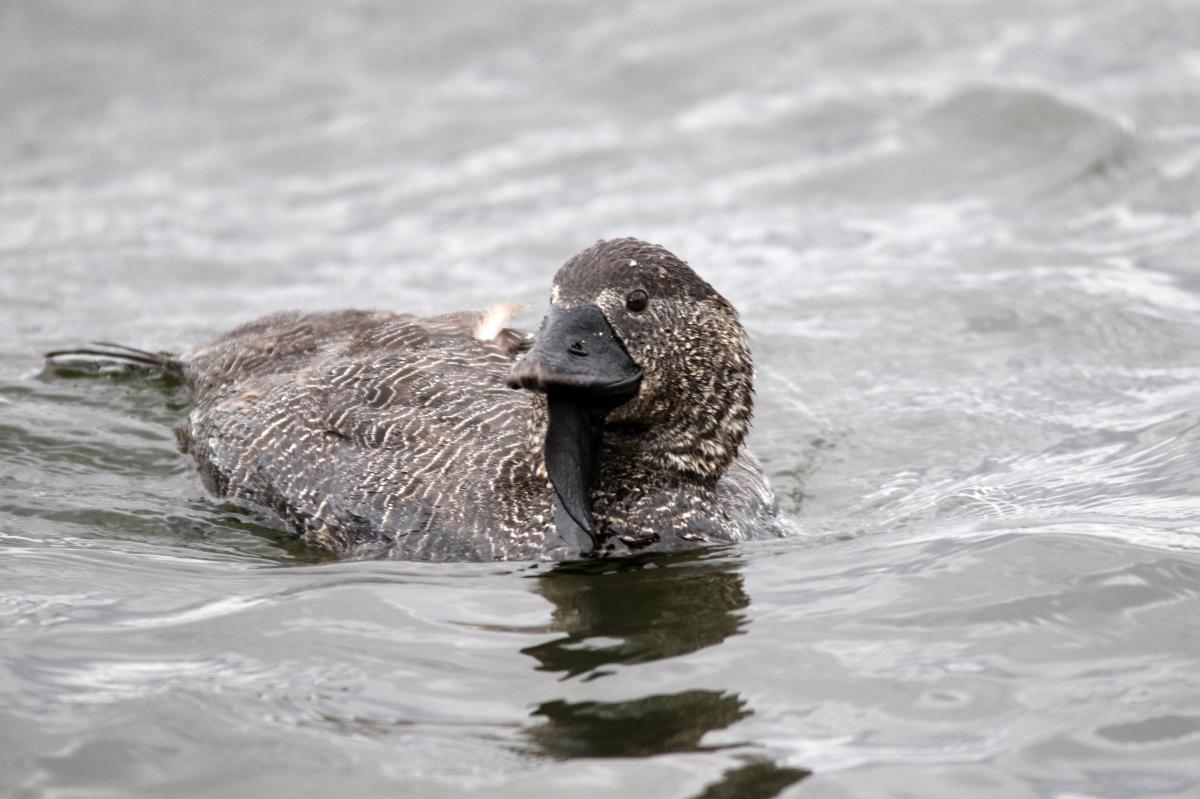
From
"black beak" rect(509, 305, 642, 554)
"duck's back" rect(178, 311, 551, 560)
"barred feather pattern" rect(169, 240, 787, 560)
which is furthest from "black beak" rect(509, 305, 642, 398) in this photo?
"duck's back" rect(178, 311, 551, 560)

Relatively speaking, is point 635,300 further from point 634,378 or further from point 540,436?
point 540,436

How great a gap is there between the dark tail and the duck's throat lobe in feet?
Answer: 11.4

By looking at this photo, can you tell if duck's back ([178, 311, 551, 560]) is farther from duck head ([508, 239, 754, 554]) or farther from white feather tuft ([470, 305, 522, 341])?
duck head ([508, 239, 754, 554])

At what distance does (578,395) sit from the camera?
686 cm

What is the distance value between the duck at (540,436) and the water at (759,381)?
0.25 m

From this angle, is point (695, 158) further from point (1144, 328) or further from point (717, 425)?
point (717, 425)

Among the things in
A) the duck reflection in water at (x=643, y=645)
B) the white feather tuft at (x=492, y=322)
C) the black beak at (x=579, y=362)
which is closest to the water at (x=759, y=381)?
the duck reflection in water at (x=643, y=645)

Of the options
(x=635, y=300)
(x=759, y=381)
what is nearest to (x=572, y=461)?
(x=635, y=300)

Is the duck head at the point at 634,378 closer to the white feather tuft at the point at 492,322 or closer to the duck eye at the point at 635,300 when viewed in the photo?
the duck eye at the point at 635,300

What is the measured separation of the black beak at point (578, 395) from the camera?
667 centimetres

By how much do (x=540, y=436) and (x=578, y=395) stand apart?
449 millimetres

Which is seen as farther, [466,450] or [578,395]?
[466,450]

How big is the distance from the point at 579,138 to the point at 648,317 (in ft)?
28.6

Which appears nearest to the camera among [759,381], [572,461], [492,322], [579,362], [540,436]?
[579,362]
